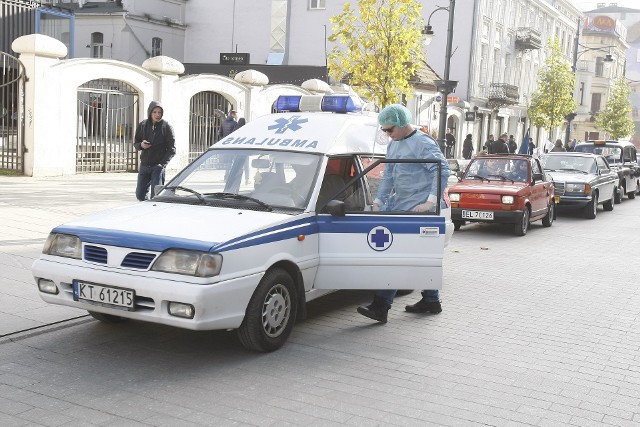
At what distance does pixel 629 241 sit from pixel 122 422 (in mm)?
11986

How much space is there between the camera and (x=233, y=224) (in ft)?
18.9

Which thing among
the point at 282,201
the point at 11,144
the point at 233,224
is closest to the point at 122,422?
the point at 233,224

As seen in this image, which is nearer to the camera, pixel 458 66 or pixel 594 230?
pixel 594 230

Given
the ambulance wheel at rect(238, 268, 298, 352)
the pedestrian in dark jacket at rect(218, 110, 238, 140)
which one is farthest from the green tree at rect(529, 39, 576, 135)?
the ambulance wheel at rect(238, 268, 298, 352)

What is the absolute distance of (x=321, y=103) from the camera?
807 cm

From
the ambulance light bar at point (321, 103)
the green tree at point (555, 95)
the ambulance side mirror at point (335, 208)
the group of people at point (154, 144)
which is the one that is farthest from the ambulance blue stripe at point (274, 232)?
the green tree at point (555, 95)

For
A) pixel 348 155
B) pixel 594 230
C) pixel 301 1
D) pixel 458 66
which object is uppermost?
pixel 301 1

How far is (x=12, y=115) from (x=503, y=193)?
11.2 m

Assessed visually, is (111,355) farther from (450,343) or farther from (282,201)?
(450,343)

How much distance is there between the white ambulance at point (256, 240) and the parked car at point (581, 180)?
→ 1126cm

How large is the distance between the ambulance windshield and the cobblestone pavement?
3.75 ft

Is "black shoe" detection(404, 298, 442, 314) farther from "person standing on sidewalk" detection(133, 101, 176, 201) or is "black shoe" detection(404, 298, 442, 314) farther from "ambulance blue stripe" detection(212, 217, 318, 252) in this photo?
"person standing on sidewalk" detection(133, 101, 176, 201)

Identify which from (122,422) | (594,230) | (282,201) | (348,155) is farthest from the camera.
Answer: (594,230)

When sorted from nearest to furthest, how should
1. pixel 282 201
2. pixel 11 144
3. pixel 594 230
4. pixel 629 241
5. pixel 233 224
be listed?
pixel 233 224
pixel 282 201
pixel 629 241
pixel 594 230
pixel 11 144
